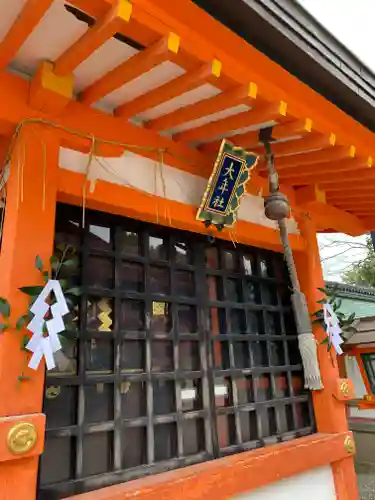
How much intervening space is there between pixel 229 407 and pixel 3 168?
Result: 2.55m

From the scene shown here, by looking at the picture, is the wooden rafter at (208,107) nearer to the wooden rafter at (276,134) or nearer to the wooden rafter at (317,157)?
the wooden rafter at (276,134)

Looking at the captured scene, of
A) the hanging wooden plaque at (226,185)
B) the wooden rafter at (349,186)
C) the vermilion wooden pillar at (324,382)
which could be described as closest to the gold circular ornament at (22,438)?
the hanging wooden plaque at (226,185)

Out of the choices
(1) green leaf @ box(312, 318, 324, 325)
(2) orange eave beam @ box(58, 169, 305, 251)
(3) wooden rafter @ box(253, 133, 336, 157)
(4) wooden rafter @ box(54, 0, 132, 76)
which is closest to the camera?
(4) wooden rafter @ box(54, 0, 132, 76)

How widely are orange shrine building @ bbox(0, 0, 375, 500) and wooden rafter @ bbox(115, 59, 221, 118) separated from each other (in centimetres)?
1

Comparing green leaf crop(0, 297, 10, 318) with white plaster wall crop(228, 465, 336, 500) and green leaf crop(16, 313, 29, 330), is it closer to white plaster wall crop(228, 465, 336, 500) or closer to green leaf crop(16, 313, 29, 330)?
green leaf crop(16, 313, 29, 330)

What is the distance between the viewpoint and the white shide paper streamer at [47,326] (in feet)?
6.79

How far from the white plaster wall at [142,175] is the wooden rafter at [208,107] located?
0.33m

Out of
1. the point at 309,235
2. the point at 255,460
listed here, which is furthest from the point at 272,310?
the point at 255,460

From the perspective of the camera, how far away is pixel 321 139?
2.98 m

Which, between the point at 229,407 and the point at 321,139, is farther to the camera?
the point at 229,407

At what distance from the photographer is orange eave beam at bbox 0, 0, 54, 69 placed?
1.86m

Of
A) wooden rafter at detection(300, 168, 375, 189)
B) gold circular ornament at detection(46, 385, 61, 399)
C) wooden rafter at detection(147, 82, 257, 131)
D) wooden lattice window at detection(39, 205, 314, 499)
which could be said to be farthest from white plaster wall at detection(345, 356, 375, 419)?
gold circular ornament at detection(46, 385, 61, 399)

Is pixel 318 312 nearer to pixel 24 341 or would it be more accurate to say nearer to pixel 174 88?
pixel 174 88

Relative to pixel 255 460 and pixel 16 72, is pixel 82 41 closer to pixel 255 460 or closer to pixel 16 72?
pixel 16 72
